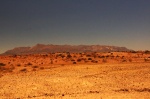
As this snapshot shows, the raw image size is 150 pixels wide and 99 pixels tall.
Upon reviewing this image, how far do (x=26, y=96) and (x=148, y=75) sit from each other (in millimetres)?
10748

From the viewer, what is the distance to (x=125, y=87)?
18797 mm

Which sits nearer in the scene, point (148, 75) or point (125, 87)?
point (125, 87)

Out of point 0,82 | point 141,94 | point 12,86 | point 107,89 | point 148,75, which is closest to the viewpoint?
point 141,94

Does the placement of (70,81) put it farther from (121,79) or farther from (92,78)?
(121,79)

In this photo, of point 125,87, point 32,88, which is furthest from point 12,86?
point 125,87

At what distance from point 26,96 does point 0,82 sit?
4918 mm

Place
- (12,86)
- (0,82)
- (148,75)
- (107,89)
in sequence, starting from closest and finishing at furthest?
(107,89)
(12,86)
(0,82)
(148,75)

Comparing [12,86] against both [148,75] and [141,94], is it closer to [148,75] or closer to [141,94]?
[141,94]

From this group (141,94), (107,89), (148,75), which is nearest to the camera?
(141,94)

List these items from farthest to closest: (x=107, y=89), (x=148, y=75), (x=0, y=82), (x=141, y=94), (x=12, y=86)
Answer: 1. (x=148, y=75)
2. (x=0, y=82)
3. (x=12, y=86)
4. (x=107, y=89)
5. (x=141, y=94)

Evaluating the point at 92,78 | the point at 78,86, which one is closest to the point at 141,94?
the point at 78,86

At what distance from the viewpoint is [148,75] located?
22.7 m

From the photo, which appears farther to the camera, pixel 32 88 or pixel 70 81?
pixel 70 81

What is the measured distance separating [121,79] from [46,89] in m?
6.31
